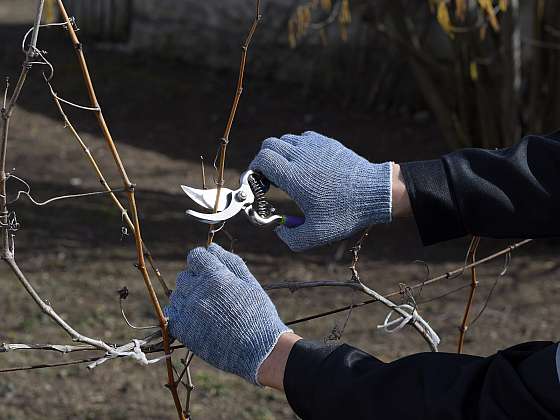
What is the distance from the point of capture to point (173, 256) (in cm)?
487

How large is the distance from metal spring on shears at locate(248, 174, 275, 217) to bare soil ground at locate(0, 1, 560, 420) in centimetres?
75

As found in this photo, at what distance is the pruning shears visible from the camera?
1568mm

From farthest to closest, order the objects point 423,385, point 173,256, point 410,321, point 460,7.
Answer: point 173,256 < point 460,7 < point 410,321 < point 423,385

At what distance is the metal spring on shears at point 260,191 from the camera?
1.64m

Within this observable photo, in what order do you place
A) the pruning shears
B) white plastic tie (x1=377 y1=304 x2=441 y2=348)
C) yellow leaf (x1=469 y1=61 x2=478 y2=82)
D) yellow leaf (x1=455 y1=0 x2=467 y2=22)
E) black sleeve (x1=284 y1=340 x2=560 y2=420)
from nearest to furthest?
Result: black sleeve (x1=284 y1=340 x2=560 y2=420), the pruning shears, white plastic tie (x1=377 y1=304 x2=441 y2=348), yellow leaf (x1=455 y1=0 x2=467 y2=22), yellow leaf (x1=469 y1=61 x2=478 y2=82)

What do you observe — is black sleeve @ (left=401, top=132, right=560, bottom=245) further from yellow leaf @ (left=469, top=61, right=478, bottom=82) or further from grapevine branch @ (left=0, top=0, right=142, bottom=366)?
yellow leaf @ (left=469, top=61, right=478, bottom=82)

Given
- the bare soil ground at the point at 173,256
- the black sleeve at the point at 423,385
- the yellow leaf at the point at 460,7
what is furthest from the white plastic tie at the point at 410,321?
the yellow leaf at the point at 460,7

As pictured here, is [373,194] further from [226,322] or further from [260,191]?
[226,322]

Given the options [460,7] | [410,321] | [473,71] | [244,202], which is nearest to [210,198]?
[244,202]

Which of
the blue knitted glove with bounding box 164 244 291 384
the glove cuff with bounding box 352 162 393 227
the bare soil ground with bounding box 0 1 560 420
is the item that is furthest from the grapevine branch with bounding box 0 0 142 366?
the bare soil ground with bounding box 0 1 560 420

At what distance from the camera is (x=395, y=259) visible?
16.0 ft

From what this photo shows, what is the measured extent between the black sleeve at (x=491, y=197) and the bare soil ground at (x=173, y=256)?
90cm

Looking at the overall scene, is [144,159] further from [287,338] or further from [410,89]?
[287,338]

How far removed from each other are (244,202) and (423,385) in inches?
17.9
